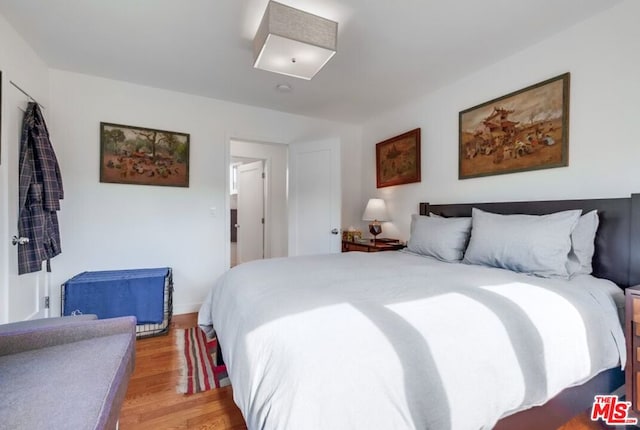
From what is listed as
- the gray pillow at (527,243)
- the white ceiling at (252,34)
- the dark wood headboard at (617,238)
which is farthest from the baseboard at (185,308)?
the dark wood headboard at (617,238)

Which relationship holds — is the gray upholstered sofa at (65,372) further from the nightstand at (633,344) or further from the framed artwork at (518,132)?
the framed artwork at (518,132)

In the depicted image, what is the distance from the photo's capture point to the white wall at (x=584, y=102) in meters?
1.75

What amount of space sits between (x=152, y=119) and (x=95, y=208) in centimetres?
110

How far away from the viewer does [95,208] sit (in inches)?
112

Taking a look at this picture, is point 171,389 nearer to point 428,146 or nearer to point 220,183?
point 220,183

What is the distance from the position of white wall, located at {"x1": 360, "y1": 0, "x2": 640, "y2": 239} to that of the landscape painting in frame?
295 centimetres

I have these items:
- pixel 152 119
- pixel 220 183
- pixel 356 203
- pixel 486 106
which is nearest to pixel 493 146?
pixel 486 106

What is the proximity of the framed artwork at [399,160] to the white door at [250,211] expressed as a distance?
2.31 metres

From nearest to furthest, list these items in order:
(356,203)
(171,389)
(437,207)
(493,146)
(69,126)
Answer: (171,389)
(493,146)
(69,126)
(437,207)
(356,203)

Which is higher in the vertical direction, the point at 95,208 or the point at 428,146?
the point at 428,146

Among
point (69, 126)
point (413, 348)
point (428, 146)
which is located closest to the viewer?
point (413, 348)

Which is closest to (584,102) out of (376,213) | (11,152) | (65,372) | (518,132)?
(518,132)

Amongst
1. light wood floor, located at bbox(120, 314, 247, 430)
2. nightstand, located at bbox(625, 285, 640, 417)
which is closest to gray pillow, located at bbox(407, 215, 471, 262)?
nightstand, located at bbox(625, 285, 640, 417)

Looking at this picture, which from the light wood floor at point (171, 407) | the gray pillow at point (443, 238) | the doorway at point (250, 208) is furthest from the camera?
the doorway at point (250, 208)
